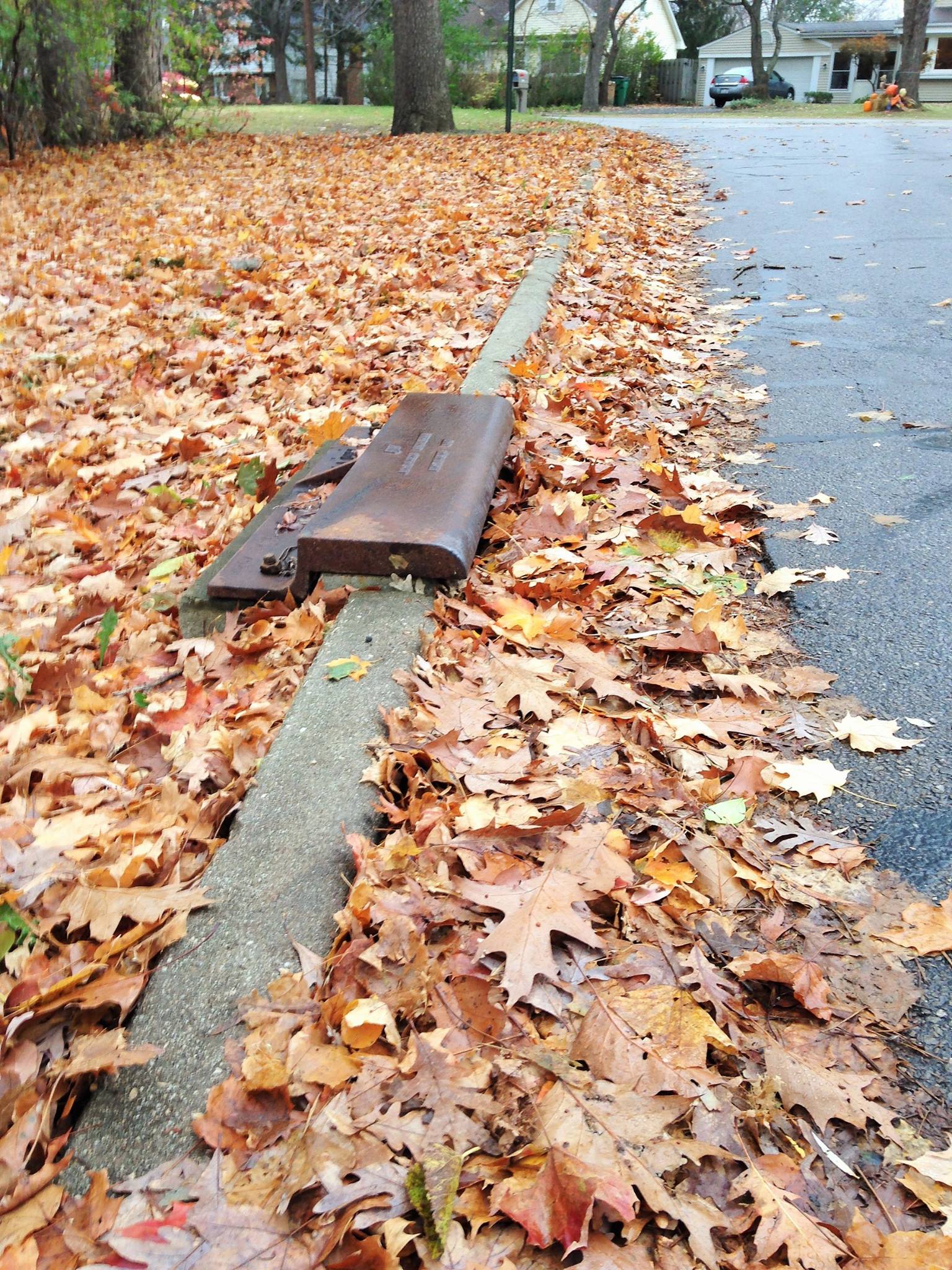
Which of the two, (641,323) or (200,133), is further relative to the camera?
(200,133)

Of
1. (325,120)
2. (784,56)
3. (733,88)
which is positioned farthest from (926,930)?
→ (784,56)

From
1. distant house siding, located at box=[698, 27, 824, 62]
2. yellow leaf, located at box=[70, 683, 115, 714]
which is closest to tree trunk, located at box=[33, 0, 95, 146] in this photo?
yellow leaf, located at box=[70, 683, 115, 714]

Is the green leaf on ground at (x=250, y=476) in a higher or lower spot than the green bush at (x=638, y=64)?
lower

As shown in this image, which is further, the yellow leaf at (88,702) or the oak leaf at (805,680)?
the yellow leaf at (88,702)

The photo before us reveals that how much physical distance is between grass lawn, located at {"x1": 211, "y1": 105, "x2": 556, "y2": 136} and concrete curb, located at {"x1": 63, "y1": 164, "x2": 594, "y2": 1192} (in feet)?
52.3

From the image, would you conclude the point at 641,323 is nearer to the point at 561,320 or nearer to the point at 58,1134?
the point at 561,320

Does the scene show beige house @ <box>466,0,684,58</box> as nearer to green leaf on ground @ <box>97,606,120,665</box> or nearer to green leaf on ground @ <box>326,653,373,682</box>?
green leaf on ground @ <box>97,606,120,665</box>

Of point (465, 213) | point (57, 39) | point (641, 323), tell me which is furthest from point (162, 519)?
point (57, 39)

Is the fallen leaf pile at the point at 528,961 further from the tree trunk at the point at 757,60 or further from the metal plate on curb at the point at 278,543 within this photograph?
the tree trunk at the point at 757,60

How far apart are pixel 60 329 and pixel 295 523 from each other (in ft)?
11.3

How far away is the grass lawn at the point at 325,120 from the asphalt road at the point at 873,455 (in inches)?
383

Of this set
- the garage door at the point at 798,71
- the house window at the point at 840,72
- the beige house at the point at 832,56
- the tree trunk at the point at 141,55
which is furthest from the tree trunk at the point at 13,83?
the house window at the point at 840,72

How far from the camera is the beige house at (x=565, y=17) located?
1775 inches

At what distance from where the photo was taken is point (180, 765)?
212cm
